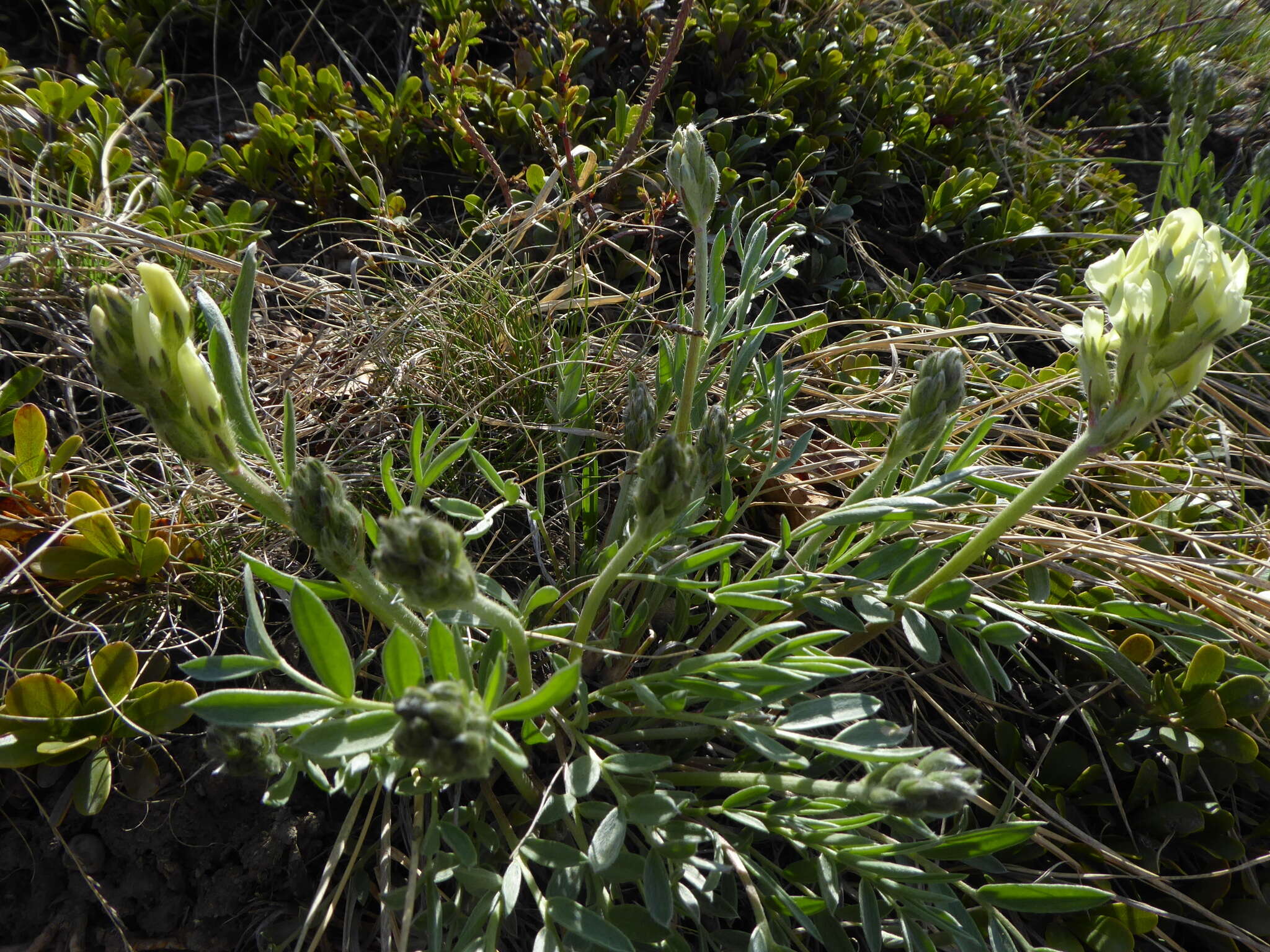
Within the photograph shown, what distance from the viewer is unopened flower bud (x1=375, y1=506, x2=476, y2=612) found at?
934mm

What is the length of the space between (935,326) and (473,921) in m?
1.99

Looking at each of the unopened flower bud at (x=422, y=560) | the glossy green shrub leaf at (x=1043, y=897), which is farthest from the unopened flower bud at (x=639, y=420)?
the glossy green shrub leaf at (x=1043, y=897)

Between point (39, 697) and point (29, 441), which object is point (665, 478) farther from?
point (29, 441)

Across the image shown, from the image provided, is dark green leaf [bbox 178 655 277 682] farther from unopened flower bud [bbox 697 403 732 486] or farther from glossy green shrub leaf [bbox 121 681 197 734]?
unopened flower bud [bbox 697 403 732 486]

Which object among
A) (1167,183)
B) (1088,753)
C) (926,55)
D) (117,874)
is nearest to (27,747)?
(117,874)

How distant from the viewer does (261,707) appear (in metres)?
0.99

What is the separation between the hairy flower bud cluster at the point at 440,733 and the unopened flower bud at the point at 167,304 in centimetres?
55

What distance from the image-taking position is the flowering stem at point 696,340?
1.43 metres

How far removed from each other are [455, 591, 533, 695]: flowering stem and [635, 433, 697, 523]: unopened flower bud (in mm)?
213

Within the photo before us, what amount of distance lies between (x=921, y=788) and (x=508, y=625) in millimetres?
551

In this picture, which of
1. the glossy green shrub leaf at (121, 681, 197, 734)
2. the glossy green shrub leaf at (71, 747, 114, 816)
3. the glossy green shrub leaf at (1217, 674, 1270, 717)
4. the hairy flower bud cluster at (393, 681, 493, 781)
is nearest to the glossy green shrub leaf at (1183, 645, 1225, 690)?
the glossy green shrub leaf at (1217, 674, 1270, 717)

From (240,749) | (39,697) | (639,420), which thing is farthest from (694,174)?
(39,697)

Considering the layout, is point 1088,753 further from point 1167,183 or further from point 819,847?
point 1167,183

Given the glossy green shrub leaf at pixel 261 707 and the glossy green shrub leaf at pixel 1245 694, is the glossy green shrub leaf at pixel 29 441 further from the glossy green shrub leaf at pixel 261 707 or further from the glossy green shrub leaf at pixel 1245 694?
the glossy green shrub leaf at pixel 1245 694
